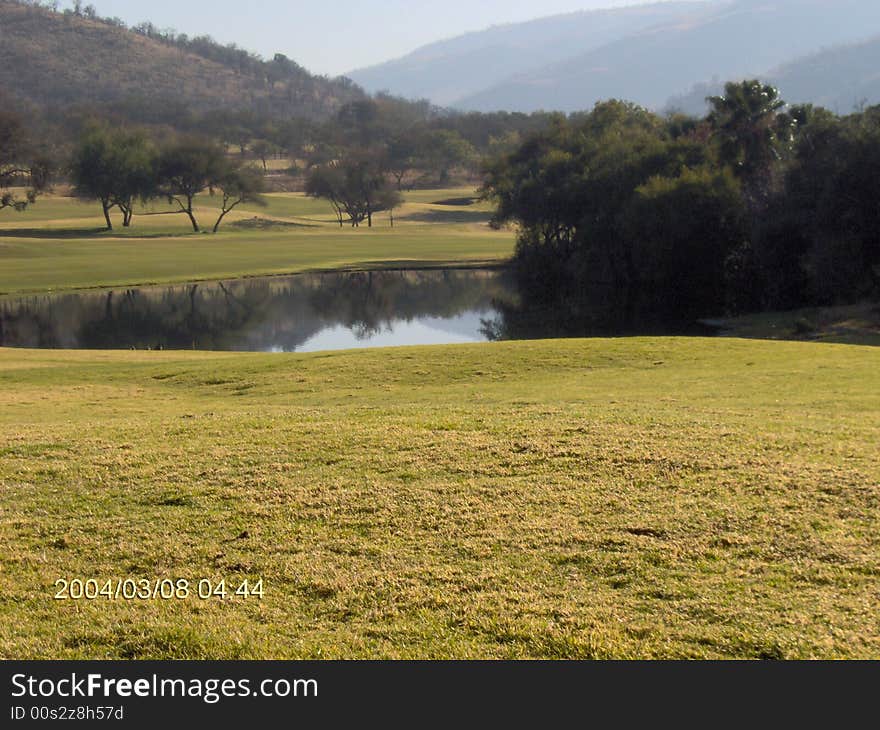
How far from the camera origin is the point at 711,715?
19.6 ft

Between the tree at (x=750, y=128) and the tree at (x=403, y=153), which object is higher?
the tree at (x=403, y=153)

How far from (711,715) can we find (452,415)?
925 centimetres

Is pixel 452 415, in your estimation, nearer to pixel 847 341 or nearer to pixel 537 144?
pixel 847 341

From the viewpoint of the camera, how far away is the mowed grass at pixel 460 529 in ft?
22.9

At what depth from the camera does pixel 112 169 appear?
102m

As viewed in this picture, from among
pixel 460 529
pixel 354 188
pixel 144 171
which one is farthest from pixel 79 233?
pixel 460 529

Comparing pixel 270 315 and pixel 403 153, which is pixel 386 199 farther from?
pixel 270 315

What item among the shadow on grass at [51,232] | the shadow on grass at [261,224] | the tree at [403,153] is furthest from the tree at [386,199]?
the shadow on grass at [51,232]

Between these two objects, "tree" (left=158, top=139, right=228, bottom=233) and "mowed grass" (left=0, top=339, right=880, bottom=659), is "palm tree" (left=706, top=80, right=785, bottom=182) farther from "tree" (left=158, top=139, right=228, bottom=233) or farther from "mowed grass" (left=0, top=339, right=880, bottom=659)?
"tree" (left=158, top=139, right=228, bottom=233)

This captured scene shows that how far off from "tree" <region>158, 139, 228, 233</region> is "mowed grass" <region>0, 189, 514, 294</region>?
4088mm

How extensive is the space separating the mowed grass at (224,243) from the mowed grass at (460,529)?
5061cm

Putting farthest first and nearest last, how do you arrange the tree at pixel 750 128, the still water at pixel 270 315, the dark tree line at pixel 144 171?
the dark tree line at pixel 144 171 → the tree at pixel 750 128 → the still water at pixel 270 315

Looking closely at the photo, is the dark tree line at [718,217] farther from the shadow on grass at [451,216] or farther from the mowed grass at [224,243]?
the shadow on grass at [451,216]

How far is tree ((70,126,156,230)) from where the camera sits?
102 meters
